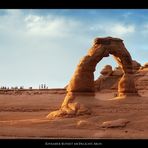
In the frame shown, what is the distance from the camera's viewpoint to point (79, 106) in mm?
17750

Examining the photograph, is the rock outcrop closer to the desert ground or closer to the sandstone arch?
the sandstone arch

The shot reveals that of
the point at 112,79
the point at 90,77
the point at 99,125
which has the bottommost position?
the point at 99,125

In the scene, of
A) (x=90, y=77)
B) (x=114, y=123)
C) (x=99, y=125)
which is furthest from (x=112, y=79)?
(x=114, y=123)

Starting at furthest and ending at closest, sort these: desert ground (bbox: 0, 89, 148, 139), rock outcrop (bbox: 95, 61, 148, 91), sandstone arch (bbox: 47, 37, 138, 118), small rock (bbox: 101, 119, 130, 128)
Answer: rock outcrop (bbox: 95, 61, 148, 91) < sandstone arch (bbox: 47, 37, 138, 118) < small rock (bbox: 101, 119, 130, 128) < desert ground (bbox: 0, 89, 148, 139)

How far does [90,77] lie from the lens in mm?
19328

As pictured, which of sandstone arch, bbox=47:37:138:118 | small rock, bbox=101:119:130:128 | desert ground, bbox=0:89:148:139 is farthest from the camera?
sandstone arch, bbox=47:37:138:118

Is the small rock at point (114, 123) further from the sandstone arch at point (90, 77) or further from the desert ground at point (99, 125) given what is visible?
the sandstone arch at point (90, 77)

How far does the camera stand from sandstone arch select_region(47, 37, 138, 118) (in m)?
18.6

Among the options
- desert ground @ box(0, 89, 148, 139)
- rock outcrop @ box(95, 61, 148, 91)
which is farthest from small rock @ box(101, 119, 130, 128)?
rock outcrop @ box(95, 61, 148, 91)

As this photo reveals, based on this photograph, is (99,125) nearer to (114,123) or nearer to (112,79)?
(114,123)

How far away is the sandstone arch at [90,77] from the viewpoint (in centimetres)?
1864

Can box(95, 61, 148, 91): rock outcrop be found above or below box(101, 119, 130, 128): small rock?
above
